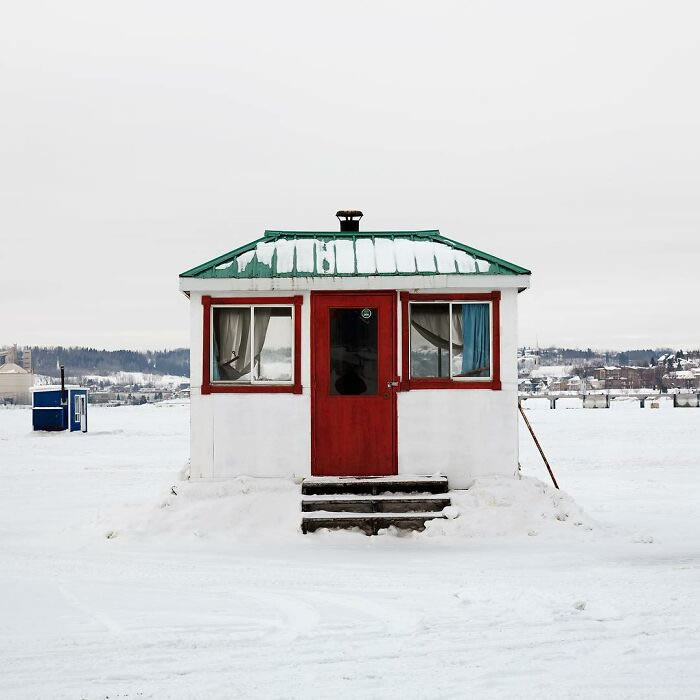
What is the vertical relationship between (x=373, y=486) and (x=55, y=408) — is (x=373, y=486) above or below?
below

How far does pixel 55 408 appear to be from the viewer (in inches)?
1085

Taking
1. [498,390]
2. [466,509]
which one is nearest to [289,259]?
[498,390]

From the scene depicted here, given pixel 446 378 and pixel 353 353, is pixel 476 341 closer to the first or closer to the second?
pixel 446 378

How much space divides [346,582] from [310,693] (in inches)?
111

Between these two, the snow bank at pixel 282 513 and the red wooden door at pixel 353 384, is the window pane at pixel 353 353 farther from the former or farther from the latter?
the snow bank at pixel 282 513

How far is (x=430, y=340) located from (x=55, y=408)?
65.0 feet

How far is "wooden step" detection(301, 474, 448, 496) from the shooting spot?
1034 centimetres

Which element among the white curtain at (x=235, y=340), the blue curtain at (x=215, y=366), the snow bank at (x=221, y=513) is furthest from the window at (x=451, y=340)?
the blue curtain at (x=215, y=366)

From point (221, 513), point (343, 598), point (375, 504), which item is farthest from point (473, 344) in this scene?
point (343, 598)

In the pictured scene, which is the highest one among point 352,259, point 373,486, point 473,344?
point 352,259

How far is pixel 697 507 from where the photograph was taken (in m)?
12.0

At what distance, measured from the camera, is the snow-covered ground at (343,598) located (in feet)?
17.1

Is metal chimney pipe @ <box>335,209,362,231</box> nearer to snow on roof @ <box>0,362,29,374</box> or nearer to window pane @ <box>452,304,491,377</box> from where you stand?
window pane @ <box>452,304,491,377</box>

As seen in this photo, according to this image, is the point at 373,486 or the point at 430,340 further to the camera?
the point at 430,340
